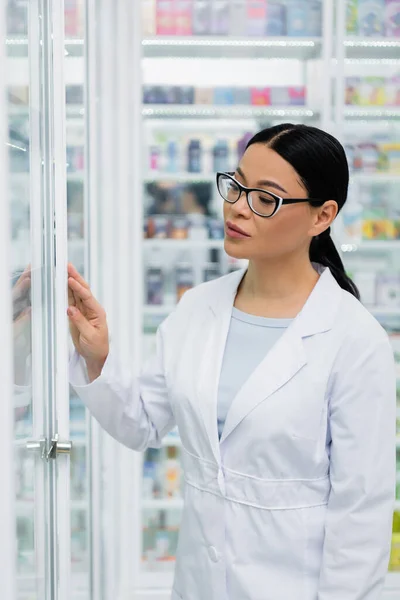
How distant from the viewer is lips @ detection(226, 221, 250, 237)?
3.99 feet

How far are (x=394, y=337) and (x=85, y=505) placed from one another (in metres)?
1.62

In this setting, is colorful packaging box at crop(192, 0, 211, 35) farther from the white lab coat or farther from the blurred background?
the white lab coat

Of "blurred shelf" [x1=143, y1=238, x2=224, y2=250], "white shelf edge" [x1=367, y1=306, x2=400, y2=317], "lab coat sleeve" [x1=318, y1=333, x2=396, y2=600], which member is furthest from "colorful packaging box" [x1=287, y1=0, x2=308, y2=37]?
"lab coat sleeve" [x1=318, y1=333, x2=396, y2=600]

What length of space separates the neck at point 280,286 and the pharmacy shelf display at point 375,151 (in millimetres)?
1399

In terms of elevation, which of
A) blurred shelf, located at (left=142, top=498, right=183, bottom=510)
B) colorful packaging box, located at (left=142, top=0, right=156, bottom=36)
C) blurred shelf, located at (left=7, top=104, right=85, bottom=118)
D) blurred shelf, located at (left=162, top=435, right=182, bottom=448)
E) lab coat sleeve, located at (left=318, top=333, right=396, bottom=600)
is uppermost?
colorful packaging box, located at (left=142, top=0, right=156, bottom=36)

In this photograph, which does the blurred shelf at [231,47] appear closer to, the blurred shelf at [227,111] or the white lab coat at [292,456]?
the blurred shelf at [227,111]

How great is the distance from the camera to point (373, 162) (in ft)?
9.18

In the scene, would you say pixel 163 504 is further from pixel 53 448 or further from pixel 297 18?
pixel 297 18

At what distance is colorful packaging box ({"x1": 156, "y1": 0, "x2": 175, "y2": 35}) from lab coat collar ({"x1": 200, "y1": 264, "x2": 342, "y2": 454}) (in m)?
1.74

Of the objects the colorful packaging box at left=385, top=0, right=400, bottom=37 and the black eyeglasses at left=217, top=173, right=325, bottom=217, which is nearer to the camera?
the black eyeglasses at left=217, top=173, right=325, bottom=217

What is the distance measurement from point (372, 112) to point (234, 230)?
5.95ft

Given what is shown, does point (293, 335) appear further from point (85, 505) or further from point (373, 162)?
point (373, 162)

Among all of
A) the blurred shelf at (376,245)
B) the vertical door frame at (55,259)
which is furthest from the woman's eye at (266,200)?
the blurred shelf at (376,245)

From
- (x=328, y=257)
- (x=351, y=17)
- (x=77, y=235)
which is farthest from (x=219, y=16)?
(x=328, y=257)
